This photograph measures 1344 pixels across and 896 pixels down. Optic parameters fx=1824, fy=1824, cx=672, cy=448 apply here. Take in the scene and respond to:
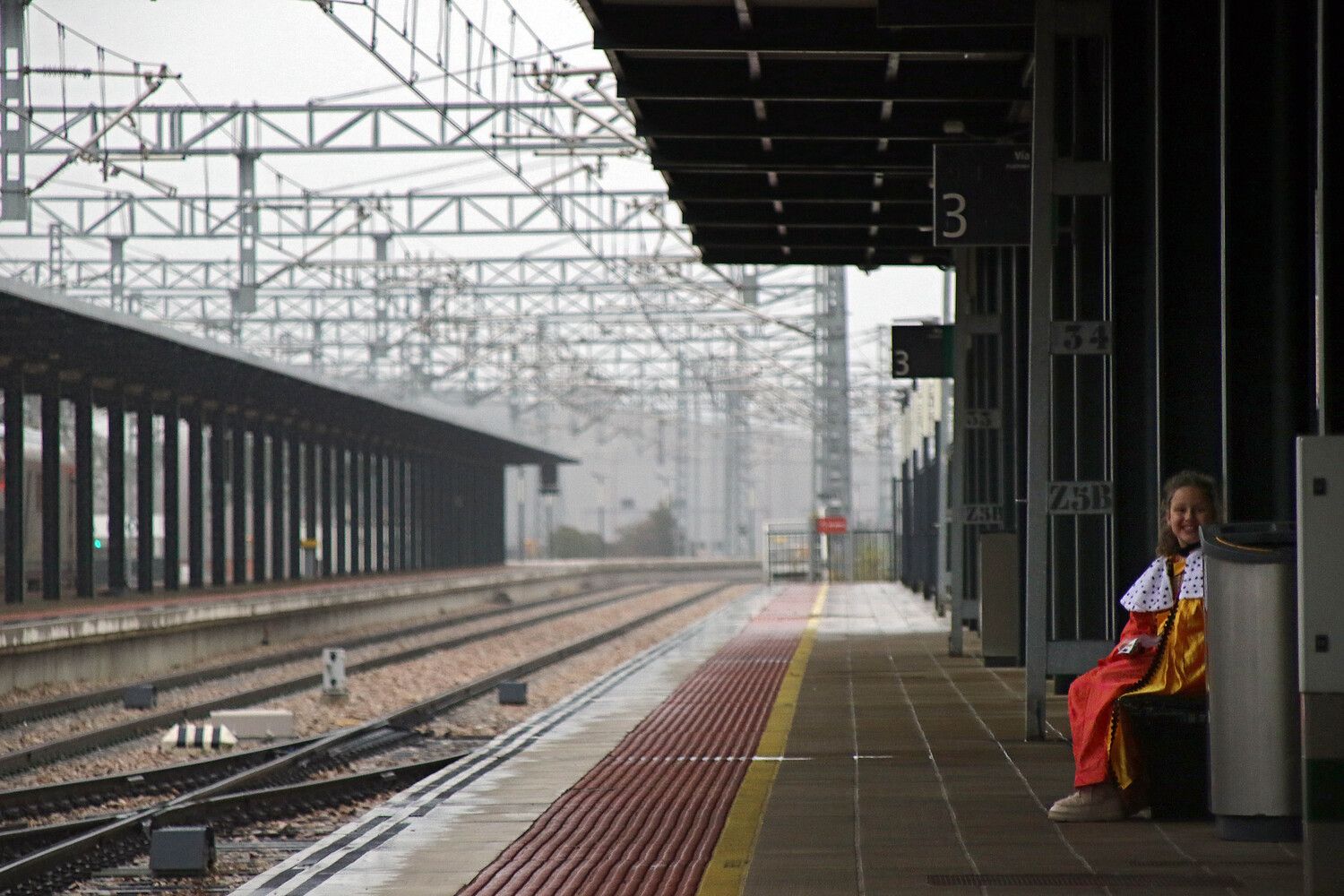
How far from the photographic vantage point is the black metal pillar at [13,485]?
2555 cm

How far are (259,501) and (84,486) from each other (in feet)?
31.4

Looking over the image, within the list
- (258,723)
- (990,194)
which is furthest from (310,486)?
(990,194)

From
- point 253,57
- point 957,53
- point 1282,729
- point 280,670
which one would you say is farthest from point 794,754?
point 253,57

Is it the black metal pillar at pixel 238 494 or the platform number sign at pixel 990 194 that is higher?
the platform number sign at pixel 990 194

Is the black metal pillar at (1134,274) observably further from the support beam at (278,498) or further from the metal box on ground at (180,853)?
the support beam at (278,498)

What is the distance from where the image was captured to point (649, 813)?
7.93 metres

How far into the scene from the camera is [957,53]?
12.0 metres

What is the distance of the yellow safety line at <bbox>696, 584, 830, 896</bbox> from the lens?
20.0 feet

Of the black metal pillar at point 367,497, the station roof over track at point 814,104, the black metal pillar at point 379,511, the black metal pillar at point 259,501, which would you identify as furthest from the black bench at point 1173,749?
the black metal pillar at point 379,511

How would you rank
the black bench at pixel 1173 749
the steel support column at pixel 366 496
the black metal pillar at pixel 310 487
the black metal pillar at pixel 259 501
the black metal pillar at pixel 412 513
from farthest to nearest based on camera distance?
1. the black metal pillar at pixel 412 513
2. the steel support column at pixel 366 496
3. the black metal pillar at pixel 310 487
4. the black metal pillar at pixel 259 501
5. the black bench at pixel 1173 749

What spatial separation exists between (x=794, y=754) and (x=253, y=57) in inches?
903

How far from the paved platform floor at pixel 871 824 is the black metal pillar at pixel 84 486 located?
17.8 meters

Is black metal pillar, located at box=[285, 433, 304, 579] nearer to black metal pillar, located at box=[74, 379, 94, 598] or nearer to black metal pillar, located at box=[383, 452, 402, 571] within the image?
black metal pillar, located at box=[383, 452, 402, 571]

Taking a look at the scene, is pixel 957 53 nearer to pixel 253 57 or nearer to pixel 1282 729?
pixel 1282 729
